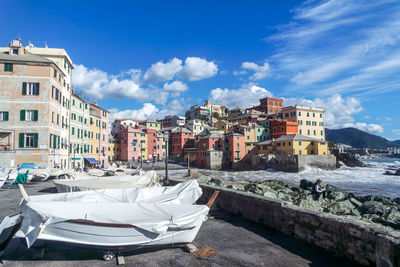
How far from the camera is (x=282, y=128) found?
82.2 metres

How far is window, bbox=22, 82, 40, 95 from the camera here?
3041cm

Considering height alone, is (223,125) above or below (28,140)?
above

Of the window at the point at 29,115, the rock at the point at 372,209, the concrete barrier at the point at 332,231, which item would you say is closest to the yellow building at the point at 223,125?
the window at the point at 29,115

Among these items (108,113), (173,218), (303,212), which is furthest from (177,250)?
(108,113)

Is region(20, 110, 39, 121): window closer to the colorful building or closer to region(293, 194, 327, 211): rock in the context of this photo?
region(293, 194, 327, 211): rock

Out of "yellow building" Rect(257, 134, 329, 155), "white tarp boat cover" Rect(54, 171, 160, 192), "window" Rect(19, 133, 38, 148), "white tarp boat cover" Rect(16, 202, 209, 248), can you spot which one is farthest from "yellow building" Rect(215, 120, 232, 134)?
"white tarp boat cover" Rect(16, 202, 209, 248)

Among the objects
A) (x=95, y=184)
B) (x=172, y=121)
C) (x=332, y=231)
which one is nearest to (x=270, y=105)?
(x=172, y=121)

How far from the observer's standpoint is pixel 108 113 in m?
62.5

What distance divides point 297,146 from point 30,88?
60.0m

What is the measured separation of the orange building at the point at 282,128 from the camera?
80.8 m

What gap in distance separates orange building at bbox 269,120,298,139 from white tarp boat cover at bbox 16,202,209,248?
7904 cm

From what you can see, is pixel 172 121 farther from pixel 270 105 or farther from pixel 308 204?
pixel 308 204

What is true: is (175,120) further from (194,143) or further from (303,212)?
(303,212)

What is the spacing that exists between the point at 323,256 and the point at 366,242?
104 cm
